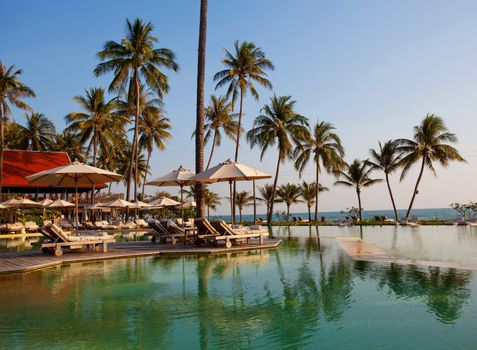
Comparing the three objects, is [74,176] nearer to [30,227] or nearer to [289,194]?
[30,227]

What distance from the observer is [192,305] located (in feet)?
17.8

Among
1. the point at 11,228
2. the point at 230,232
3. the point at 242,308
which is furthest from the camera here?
the point at 11,228

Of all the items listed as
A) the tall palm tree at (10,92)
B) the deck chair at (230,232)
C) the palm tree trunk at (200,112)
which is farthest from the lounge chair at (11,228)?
the deck chair at (230,232)

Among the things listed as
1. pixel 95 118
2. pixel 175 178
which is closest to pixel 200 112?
pixel 175 178

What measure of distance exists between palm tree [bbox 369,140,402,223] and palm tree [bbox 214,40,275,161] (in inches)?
417

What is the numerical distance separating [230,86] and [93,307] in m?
23.8

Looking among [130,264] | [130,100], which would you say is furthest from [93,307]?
[130,100]

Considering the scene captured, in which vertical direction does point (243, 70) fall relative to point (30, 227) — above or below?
above

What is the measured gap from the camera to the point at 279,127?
28.5 meters

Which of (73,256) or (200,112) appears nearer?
(73,256)

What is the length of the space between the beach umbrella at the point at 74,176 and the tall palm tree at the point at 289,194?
87.1 feet

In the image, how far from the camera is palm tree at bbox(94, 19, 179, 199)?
86.8 ft

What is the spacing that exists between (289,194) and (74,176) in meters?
27.4

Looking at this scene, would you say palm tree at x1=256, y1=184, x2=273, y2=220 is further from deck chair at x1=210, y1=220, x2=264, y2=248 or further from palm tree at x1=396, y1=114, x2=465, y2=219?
deck chair at x1=210, y1=220, x2=264, y2=248
